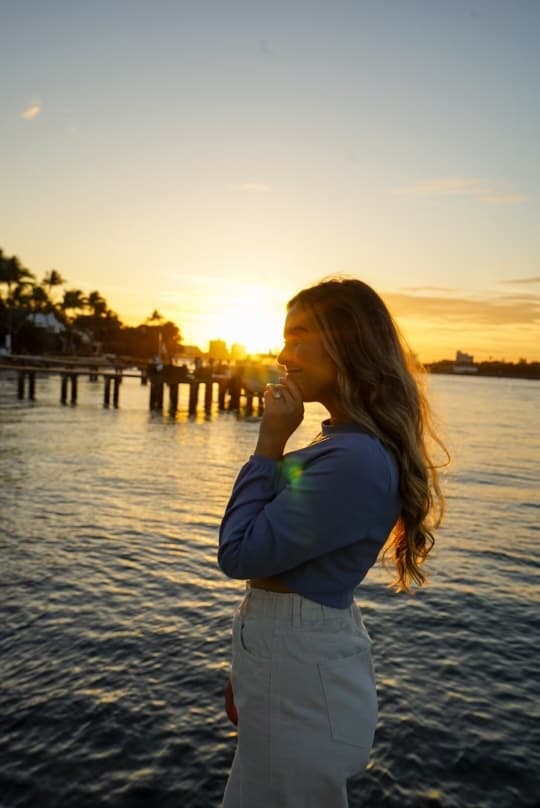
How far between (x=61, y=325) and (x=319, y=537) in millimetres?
101827

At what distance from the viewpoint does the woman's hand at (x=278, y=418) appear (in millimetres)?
1917

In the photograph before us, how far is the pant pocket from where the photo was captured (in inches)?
73.2

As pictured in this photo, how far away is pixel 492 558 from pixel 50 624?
684 cm

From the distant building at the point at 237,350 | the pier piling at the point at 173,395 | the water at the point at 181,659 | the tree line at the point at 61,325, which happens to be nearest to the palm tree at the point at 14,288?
the tree line at the point at 61,325

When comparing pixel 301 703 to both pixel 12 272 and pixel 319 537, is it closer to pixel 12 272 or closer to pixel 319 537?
pixel 319 537

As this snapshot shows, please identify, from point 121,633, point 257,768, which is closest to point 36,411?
point 121,633

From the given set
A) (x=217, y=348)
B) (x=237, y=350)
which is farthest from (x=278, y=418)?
(x=217, y=348)

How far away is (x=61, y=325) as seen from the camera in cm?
9788

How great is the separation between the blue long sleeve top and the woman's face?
145 millimetres

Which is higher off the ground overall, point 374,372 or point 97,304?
point 97,304

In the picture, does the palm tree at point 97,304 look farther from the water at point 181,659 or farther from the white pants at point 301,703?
the white pants at point 301,703

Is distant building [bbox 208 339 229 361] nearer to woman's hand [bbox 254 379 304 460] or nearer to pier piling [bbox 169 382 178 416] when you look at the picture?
pier piling [bbox 169 382 178 416]

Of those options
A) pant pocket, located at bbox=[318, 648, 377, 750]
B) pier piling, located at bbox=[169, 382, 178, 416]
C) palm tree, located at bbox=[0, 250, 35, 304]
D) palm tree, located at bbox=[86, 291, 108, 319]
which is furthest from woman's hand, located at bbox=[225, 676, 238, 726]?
palm tree, located at bbox=[86, 291, 108, 319]

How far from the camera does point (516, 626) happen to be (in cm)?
733
